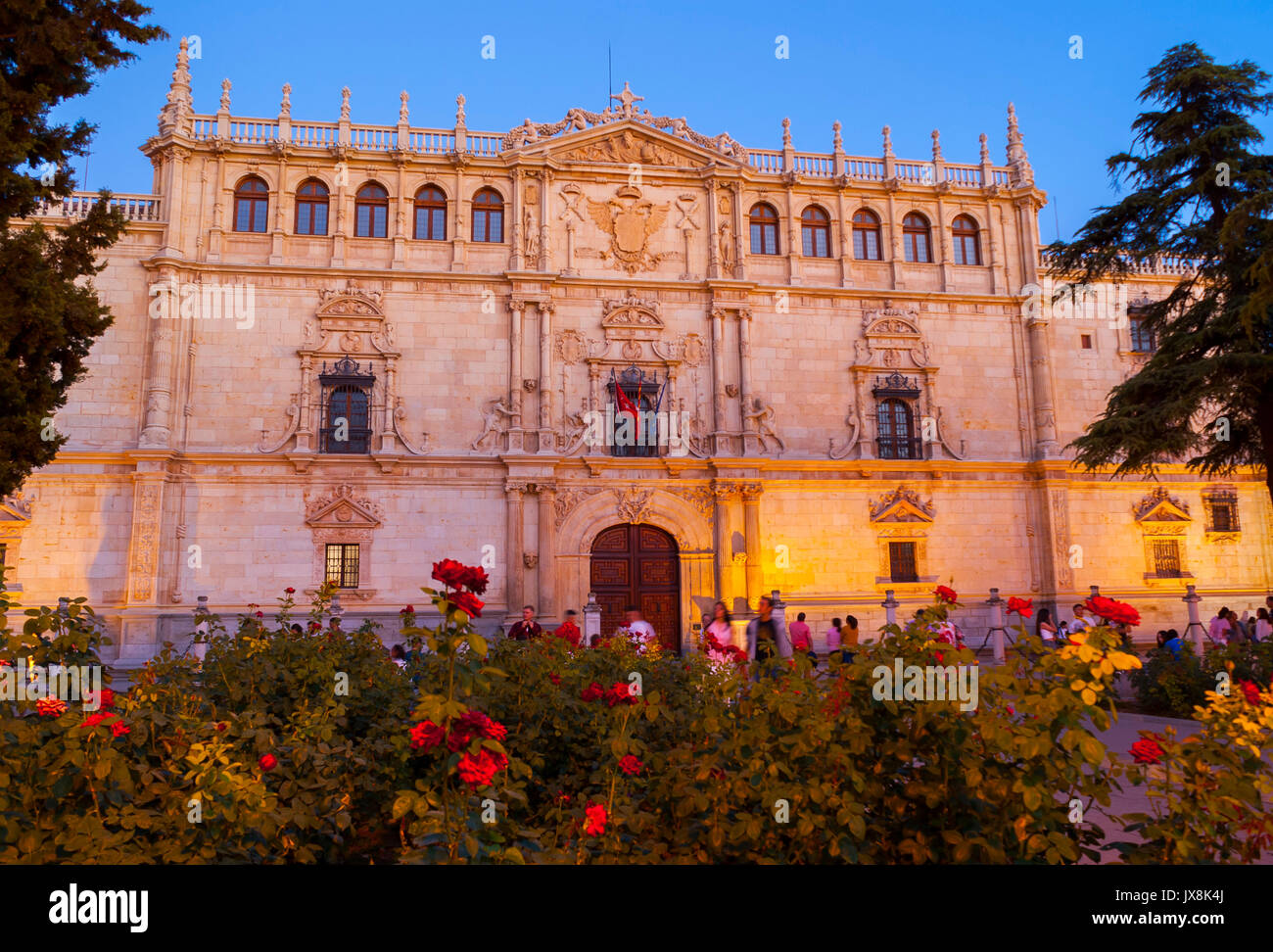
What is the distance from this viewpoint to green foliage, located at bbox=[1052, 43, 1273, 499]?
1398 centimetres

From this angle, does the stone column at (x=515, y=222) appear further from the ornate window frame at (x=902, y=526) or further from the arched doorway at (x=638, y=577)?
the ornate window frame at (x=902, y=526)

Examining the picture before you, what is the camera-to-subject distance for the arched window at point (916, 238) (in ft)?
79.3

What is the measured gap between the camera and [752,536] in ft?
69.8

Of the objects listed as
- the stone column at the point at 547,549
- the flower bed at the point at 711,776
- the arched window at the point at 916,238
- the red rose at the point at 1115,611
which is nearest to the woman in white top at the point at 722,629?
the flower bed at the point at 711,776

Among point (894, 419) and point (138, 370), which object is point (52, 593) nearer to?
point (138, 370)

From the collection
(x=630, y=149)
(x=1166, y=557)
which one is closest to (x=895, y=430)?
(x=1166, y=557)

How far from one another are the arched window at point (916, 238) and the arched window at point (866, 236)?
0.89m

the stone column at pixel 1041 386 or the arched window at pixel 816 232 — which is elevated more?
the arched window at pixel 816 232

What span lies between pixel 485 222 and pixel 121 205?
31.9 feet

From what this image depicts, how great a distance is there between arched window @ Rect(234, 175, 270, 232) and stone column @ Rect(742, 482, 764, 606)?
16.0 m

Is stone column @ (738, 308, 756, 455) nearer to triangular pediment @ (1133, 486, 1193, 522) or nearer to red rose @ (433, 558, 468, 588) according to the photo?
triangular pediment @ (1133, 486, 1193, 522)

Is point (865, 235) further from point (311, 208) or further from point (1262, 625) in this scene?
point (311, 208)
